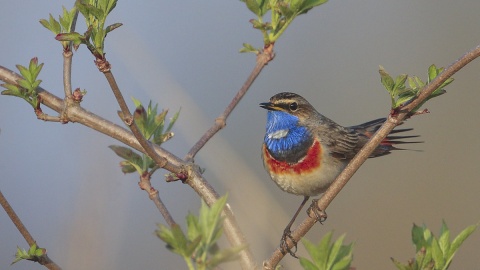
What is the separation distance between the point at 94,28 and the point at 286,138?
1.73m

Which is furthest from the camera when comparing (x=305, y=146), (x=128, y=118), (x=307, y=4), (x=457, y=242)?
(x=305, y=146)

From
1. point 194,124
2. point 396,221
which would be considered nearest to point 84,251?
point 194,124

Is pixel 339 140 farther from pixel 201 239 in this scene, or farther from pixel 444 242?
pixel 201 239

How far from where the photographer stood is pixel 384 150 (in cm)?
317

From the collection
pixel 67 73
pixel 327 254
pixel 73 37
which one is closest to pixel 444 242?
pixel 327 254

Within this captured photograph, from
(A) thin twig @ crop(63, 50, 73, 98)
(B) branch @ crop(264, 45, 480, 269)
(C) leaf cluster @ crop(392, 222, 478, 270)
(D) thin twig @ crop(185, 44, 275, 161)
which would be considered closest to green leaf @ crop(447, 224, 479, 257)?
(C) leaf cluster @ crop(392, 222, 478, 270)

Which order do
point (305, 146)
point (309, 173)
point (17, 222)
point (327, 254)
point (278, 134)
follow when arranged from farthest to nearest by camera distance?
point (278, 134) < point (305, 146) < point (309, 173) < point (17, 222) < point (327, 254)

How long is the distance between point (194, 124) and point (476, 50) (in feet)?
5.01

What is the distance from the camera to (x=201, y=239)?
1.14m

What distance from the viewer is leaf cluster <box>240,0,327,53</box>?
190 cm

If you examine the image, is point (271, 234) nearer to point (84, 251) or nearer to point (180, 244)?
point (84, 251)

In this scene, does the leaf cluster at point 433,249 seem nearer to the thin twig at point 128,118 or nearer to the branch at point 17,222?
the thin twig at point 128,118

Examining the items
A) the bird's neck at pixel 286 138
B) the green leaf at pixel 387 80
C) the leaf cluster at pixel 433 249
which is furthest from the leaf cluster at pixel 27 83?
the bird's neck at pixel 286 138

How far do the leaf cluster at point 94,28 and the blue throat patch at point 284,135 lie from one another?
1620 millimetres
